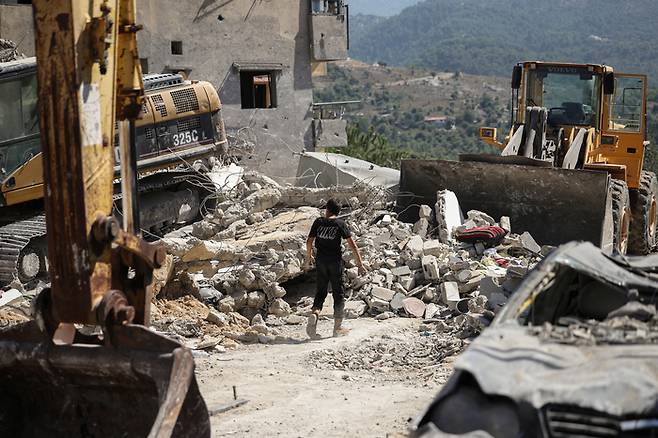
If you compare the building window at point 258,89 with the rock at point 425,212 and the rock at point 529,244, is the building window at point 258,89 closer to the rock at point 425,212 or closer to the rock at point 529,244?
the rock at point 425,212

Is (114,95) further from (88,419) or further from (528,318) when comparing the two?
(528,318)

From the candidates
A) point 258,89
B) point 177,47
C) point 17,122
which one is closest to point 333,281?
point 17,122

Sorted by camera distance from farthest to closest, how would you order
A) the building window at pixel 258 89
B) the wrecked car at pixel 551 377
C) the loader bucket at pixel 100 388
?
the building window at pixel 258 89, the loader bucket at pixel 100 388, the wrecked car at pixel 551 377

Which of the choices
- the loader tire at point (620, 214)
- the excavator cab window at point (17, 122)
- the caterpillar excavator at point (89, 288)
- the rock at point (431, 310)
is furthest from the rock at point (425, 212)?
the caterpillar excavator at point (89, 288)

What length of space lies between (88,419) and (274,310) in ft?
18.1

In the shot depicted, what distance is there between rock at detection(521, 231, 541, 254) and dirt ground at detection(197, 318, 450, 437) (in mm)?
3130

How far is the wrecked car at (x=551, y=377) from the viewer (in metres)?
4.45

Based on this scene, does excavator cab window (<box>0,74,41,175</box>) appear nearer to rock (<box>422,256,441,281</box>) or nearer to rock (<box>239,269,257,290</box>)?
rock (<box>239,269,257,290</box>)

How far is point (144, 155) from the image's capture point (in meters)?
15.6

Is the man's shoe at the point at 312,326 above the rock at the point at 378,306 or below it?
above

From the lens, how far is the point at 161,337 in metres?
5.83

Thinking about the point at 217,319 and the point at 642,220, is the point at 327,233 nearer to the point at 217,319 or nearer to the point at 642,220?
the point at 217,319

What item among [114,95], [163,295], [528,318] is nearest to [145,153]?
[163,295]

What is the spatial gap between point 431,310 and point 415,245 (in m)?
1.74
